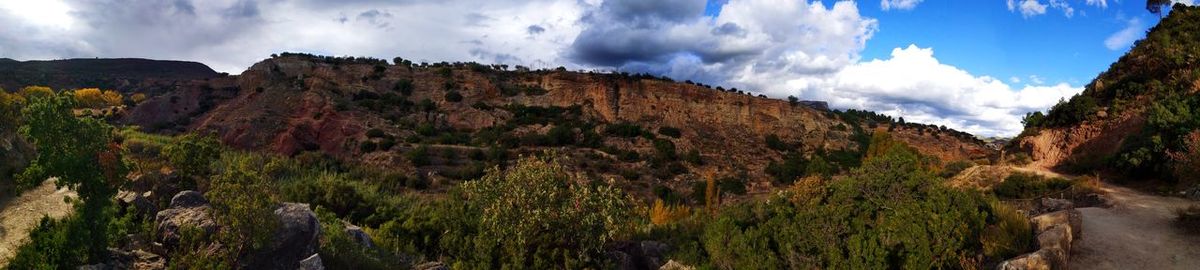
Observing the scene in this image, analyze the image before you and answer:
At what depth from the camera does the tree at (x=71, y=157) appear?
10062 mm

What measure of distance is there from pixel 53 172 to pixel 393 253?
20.6ft

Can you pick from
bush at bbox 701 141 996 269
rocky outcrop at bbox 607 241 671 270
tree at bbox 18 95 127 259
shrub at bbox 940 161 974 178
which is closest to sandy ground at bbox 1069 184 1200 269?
bush at bbox 701 141 996 269

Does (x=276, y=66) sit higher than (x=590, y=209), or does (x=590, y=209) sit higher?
(x=276, y=66)

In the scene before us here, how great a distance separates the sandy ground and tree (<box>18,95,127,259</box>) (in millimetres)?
16940

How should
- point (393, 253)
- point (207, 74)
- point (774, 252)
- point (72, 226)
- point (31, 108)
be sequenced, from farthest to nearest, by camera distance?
point (207, 74) → point (393, 253) → point (774, 252) → point (31, 108) → point (72, 226)

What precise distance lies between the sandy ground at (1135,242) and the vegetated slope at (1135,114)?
713 centimetres

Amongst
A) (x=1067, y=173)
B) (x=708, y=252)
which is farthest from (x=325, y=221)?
(x=1067, y=173)

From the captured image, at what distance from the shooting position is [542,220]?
13977mm

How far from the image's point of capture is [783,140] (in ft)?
163

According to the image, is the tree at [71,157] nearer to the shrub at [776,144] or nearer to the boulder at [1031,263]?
the boulder at [1031,263]

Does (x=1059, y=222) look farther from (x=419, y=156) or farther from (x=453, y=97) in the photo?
(x=453, y=97)

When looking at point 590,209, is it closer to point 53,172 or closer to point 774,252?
point 774,252

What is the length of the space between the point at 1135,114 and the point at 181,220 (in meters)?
36.5

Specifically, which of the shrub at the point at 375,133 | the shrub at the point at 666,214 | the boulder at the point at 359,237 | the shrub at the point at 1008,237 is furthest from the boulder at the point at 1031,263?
the shrub at the point at 375,133
